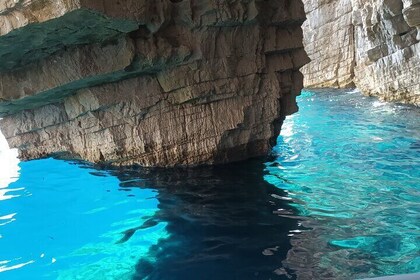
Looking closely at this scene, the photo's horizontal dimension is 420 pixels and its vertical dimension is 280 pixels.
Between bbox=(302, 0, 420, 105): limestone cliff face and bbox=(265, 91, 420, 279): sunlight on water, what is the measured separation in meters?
2.37

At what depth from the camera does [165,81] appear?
8000 mm

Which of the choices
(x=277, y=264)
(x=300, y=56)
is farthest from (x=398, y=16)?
(x=277, y=264)

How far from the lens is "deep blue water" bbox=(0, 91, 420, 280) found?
445 cm

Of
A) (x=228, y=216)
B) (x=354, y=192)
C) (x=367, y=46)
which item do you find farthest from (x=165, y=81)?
(x=367, y=46)

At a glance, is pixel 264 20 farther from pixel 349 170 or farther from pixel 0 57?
pixel 0 57

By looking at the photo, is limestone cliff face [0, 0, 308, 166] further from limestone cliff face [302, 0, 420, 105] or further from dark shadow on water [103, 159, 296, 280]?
limestone cliff face [302, 0, 420, 105]

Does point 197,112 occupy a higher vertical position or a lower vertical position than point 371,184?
higher

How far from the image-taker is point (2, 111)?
9570 millimetres

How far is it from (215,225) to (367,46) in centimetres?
1419

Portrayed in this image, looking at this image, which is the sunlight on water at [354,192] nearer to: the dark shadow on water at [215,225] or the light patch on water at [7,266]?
the dark shadow on water at [215,225]

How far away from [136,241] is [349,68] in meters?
19.7

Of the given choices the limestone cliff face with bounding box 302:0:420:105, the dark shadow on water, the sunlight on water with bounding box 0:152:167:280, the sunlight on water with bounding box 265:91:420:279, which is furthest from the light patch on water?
the limestone cliff face with bounding box 302:0:420:105

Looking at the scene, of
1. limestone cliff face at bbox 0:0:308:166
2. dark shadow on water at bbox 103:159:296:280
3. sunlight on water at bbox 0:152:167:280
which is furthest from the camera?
limestone cliff face at bbox 0:0:308:166

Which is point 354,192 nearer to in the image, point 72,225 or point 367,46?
point 72,225
